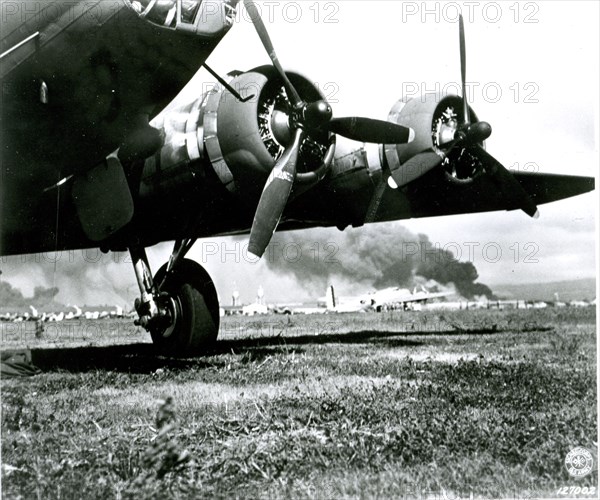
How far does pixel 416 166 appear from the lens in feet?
30.1

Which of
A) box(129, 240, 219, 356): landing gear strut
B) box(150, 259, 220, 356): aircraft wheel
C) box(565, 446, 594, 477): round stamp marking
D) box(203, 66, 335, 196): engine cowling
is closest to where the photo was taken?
box(565, 446, 594, 477): round stamp marking

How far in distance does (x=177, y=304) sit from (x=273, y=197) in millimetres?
3415

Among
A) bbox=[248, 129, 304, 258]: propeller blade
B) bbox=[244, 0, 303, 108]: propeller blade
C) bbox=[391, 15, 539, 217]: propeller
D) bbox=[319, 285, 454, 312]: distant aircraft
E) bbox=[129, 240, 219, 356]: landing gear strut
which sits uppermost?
bbox=[244, 0, 303, 108]: propeller blade

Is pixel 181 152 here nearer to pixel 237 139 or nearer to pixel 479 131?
pixel 237 139

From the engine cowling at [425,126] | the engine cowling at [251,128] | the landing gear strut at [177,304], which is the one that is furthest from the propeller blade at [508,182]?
the landing gear strut at [177,304]

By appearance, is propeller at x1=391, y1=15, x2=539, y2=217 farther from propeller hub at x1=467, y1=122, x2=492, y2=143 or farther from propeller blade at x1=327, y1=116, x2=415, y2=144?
propeller blade at x1=327, y1=116, x2=415, y2=144

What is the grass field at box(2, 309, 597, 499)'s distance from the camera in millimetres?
3838

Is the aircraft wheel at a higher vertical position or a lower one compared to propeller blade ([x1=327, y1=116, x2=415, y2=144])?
lower

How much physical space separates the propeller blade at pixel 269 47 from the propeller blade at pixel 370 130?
65cm

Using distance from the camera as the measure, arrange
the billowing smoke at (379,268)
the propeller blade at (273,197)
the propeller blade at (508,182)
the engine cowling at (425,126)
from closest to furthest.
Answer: the propeller blade at (273,197) < the engine cowling at (425,126) < the propeller blade at (508,182) < the billowing smoke at (379,268)

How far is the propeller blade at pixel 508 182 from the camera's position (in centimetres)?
959

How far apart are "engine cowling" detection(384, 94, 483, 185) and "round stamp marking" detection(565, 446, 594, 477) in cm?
548

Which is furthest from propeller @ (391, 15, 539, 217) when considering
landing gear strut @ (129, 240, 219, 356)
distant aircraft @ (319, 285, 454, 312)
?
distant aircraft @ (319, 285, 454, 312)

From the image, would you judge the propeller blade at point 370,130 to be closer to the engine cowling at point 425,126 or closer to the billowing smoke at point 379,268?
the engine cowling at point 425,126
